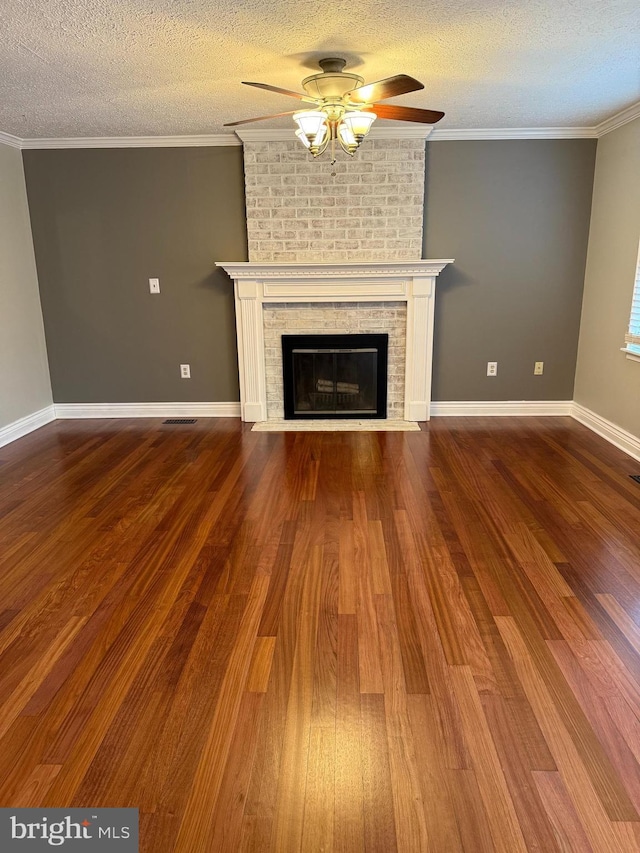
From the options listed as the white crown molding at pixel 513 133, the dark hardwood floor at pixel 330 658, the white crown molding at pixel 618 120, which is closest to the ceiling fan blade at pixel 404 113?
the white crown molding at pixel 513 133

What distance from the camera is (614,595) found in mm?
2242

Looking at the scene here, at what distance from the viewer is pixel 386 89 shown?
8.14 ft

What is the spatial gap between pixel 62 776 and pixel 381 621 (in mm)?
1132

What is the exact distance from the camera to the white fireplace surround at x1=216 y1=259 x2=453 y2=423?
178 inches

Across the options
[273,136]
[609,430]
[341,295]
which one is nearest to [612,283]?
[609,430]

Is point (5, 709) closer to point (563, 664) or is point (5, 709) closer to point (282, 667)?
point (282, 667)

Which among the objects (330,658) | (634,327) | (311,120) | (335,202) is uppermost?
(311,120)

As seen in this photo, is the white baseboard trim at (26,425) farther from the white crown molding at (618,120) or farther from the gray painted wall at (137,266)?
the white crown molding at (618,120)

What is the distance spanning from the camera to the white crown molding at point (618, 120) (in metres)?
3.79

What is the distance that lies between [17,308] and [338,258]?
2.71 m

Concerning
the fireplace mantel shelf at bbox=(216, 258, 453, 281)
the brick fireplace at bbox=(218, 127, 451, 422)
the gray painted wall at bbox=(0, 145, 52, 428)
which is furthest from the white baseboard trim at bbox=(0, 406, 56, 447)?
the fireplace mantel shelf at bbox=(216, 258, 453, 281)

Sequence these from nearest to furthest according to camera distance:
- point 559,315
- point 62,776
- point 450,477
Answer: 1. point 62,776
2. point 450,477
3. point 559,315

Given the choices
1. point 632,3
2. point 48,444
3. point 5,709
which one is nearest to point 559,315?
point 632,3

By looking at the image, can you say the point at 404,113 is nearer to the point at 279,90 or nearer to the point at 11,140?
the point at 279,90
